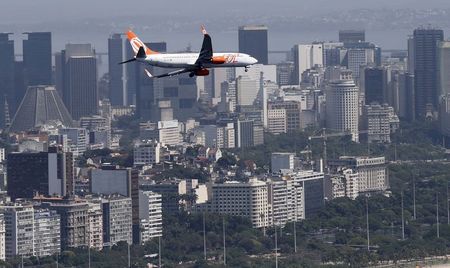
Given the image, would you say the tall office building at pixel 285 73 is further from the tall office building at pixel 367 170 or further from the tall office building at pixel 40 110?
the tall office building at pixel 367 170

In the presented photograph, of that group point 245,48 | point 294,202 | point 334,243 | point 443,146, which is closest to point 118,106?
point 245,48

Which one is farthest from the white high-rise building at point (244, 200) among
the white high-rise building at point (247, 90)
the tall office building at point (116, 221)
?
the white high-rise building at point (247, 90)

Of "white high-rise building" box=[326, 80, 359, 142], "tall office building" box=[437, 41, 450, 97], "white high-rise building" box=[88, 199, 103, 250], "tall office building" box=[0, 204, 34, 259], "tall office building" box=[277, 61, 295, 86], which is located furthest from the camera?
"tall office building" box=[277, 61, 295, 86]

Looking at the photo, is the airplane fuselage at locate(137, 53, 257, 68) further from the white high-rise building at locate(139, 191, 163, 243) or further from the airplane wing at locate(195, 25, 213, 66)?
the white high-rise building at locate(139, 191, 163, 243)

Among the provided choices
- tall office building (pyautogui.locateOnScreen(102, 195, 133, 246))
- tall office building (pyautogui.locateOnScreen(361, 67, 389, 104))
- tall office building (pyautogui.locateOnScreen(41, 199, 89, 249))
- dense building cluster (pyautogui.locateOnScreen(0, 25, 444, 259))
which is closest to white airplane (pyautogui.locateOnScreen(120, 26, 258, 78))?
dense building cluster (pyautogui.locateOnScreen(0, 25, 444, 259))

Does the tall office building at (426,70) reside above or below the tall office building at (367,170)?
above

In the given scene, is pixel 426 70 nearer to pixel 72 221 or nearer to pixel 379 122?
pixel 379 122
